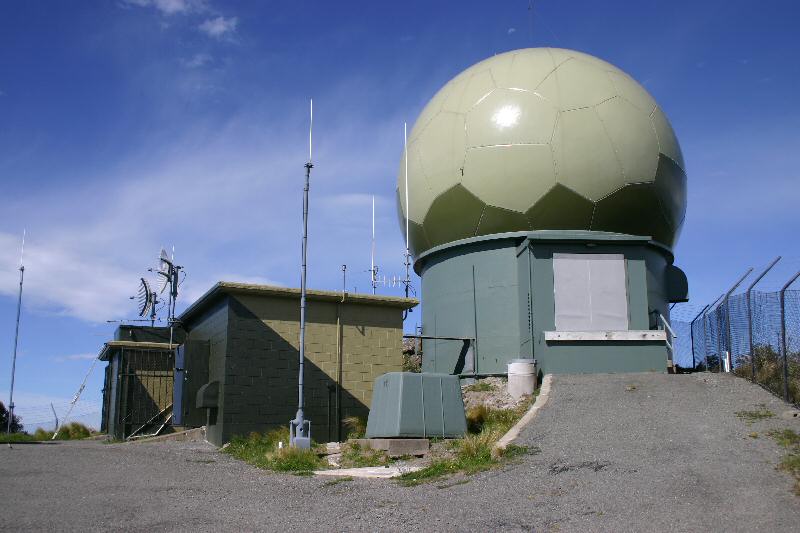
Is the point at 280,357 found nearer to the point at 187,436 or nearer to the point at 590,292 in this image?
the point at 187,436

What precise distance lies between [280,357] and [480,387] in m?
4.66

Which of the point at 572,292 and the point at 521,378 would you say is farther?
the point at 572,292

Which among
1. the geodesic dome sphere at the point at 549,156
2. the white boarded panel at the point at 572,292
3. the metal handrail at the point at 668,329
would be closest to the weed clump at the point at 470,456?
the white boarded panel at the point at 572,292

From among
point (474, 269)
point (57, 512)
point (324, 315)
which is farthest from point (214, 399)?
point (57, 512)

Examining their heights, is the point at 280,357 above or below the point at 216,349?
below

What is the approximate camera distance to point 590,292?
58.1 ft

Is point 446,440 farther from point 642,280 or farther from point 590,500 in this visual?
point 642,280

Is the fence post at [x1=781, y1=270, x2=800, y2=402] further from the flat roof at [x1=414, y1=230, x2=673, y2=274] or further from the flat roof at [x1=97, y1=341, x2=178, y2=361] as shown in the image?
the flat roof at [x1=97, y1=341, x2=178, y2=361]

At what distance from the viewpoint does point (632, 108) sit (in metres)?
18.6

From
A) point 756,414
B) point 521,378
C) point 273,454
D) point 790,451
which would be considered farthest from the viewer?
point 521,378

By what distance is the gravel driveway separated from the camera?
730cm

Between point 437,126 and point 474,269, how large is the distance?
155 inches

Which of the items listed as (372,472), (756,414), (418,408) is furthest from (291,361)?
(756,414)

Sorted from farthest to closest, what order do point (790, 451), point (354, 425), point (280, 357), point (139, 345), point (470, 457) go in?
point (139, 345) < point (354, 425) < point (280, 357) < point (470, 457) < point (790, 451)
